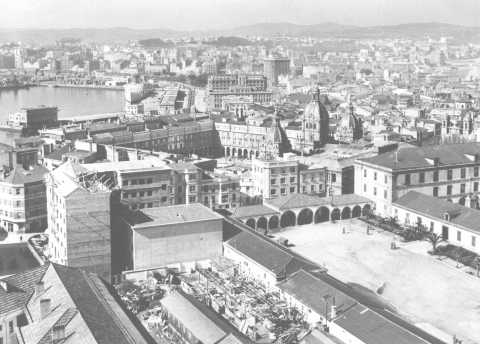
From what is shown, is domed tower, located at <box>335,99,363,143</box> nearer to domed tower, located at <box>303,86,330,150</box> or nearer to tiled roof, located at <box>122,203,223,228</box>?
domed tower, located at <box>303,86,330,150</box>

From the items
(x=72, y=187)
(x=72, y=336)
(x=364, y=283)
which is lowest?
(x=364, y=283)

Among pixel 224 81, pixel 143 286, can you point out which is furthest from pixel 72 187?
pixel 224 81

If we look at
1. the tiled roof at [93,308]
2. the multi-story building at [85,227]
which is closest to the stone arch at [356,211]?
the multi-story building at [85,227]

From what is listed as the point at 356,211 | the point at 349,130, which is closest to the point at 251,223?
the point at 356,211

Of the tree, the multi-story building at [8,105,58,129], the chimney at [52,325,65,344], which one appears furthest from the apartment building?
the multi-story building at [8,105,58,129]

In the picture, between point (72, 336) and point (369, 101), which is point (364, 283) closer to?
point (72, 336)

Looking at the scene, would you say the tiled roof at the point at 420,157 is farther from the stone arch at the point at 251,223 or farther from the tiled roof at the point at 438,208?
the stone arch at the point at 251,223
